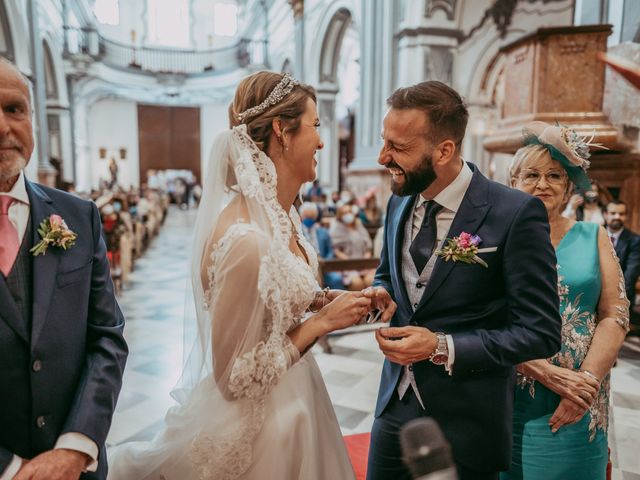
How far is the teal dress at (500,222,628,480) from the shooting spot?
1.89 meters

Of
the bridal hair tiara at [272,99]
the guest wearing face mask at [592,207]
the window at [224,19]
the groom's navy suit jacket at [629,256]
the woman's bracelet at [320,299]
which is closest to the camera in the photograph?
the bridal hair tiara at [272,99]

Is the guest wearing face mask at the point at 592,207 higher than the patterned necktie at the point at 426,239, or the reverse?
the patterned necktie at the point at 426,239

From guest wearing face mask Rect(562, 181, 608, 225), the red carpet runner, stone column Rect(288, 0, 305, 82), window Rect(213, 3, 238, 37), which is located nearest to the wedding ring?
the red carpet runner

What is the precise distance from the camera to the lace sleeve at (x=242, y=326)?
1.41 meters

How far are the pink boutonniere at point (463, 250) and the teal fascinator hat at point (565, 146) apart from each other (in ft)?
2.30

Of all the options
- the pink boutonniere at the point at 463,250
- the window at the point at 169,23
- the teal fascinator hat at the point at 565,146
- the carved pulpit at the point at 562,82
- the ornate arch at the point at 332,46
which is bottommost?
the pink boutonniere at the point at 463,250

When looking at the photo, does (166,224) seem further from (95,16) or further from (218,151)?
(218,151)

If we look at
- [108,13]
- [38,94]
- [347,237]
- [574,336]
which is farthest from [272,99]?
[108,13]

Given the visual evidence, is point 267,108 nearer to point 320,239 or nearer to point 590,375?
point 590,375

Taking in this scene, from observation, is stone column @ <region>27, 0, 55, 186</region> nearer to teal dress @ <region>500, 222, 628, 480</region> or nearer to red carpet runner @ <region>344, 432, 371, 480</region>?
red carpet runner @ <region>344, 432, 371, 480</region>

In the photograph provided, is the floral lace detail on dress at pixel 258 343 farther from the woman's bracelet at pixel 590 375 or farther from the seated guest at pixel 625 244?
the seated guest at pixel 625 244

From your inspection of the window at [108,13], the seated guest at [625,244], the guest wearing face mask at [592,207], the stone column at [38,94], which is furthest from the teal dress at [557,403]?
the window at [108,13]

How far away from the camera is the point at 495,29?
29.3 feet

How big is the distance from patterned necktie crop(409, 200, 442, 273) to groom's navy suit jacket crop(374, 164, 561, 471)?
8 centimetres
